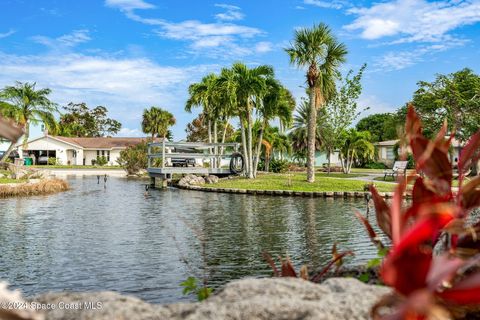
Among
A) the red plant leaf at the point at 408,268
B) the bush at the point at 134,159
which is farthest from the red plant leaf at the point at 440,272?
the bush at the point at 134,159

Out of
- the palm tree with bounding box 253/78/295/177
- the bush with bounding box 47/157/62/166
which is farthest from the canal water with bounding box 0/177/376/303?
the bush with bounding box 47/157/62/166

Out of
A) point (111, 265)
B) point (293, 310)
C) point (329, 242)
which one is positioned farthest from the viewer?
point (329, 242)

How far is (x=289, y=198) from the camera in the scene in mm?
22203

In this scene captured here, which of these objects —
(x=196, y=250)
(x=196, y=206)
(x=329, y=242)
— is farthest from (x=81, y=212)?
(x=329, y=242)

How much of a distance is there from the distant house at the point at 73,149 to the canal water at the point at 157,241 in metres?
51.4

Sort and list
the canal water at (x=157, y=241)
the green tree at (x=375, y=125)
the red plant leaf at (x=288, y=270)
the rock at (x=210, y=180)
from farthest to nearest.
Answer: the green tree at (x=375, y=125), the rock at (x=210, y=180), the canal water at (x=157, y=241), the red plant leaf at (x=288, y=270)

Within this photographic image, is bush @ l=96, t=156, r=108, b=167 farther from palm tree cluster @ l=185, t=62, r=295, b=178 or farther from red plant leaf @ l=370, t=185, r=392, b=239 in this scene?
red plant leaf @ l=370, t=185, r=392, b=239

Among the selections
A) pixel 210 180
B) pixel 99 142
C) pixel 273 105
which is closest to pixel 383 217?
pixel 210 180

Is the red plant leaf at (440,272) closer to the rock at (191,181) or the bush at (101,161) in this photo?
the rock at (191,181)

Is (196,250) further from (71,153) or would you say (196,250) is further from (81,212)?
(71,153)

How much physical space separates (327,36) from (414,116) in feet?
86.2

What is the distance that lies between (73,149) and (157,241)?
62861 mm

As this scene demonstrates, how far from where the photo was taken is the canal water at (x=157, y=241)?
24.6 feet

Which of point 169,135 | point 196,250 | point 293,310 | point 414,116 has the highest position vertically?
point 169,135
